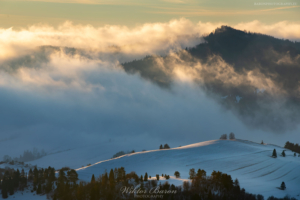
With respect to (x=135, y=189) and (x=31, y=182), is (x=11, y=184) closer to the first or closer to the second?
(x=31, y=182)

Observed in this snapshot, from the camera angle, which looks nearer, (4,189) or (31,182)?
(4,189)

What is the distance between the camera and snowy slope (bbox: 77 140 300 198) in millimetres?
130875

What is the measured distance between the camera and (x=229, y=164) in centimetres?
15750

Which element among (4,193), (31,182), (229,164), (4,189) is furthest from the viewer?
(229,164)

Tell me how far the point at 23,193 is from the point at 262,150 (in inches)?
5422

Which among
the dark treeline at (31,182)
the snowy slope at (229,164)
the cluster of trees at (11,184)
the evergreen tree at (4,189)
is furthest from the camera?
the snowy slope at (229,164)

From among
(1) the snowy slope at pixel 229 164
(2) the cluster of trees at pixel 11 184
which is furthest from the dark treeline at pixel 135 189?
(1) the snowy slope at pixel 229 164

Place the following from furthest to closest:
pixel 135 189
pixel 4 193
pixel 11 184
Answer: pixel 11 184 < pixel 4 193 < pixel 135 189

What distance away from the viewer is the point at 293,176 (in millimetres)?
142250

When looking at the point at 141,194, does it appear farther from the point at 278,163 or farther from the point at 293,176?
the point at 278,163

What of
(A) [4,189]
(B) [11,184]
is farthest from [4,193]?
(B) [11,184]

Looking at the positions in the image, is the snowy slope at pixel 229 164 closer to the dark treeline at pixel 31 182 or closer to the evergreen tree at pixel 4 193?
the dark treeline at pixel 31 182

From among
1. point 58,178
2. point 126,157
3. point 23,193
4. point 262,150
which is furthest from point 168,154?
point 23,193

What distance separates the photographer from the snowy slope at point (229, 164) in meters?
131
